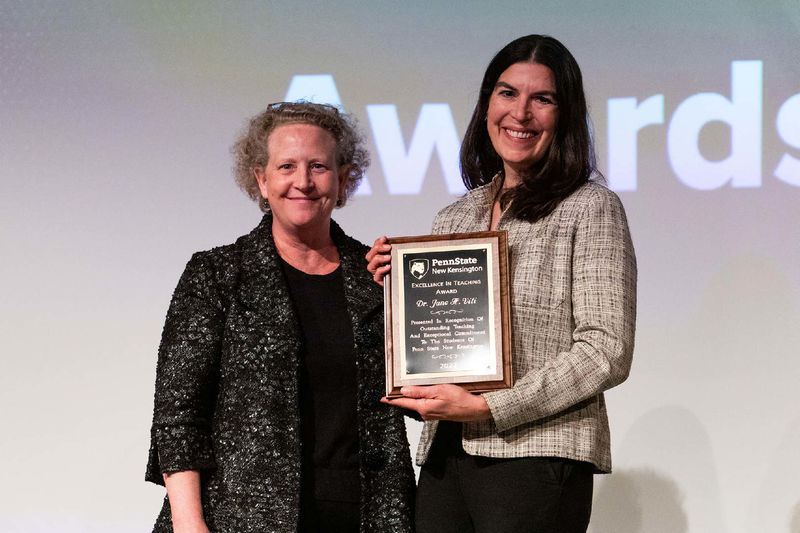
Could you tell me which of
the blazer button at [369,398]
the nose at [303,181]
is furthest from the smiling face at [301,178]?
the blazer button at [369,398]

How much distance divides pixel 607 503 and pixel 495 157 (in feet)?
5.78

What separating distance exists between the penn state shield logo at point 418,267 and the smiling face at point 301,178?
1.06ft

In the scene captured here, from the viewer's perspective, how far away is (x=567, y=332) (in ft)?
5.95

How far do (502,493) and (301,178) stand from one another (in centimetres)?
79

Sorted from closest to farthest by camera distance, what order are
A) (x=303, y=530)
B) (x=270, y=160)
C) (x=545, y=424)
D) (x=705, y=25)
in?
(x=545, y=424), (x=303, y=530), (x=270, y=160), (x=705, y=25)

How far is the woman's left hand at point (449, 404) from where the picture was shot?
1734mm

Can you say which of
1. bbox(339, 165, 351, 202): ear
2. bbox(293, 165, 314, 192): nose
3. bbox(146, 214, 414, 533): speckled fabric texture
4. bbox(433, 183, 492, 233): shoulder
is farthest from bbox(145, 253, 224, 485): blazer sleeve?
bbox(433, 183, 492, 233): shoulder

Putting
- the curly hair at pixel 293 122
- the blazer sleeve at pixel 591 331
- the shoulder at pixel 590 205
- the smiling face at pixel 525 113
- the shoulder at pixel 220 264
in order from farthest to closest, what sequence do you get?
→ the curly hair at pixel 293 122
the shoulder at pixel 220 264
the smiling face at pixel 525 113
the shoulder at pixel 590 205
the blazer sleeve at pixel 591 331

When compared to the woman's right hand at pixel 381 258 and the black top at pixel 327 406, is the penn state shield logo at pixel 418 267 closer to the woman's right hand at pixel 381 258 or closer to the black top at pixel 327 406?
the woman's right hand at pixel 381 258

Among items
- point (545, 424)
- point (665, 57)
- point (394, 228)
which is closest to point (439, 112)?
point (394, 228)

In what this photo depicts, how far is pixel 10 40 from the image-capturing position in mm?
3502

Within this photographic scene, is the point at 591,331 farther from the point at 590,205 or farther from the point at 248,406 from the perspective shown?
the point at 248,406

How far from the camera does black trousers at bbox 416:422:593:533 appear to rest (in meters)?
1.75

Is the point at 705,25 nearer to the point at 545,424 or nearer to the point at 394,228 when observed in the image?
the point at 394,228
